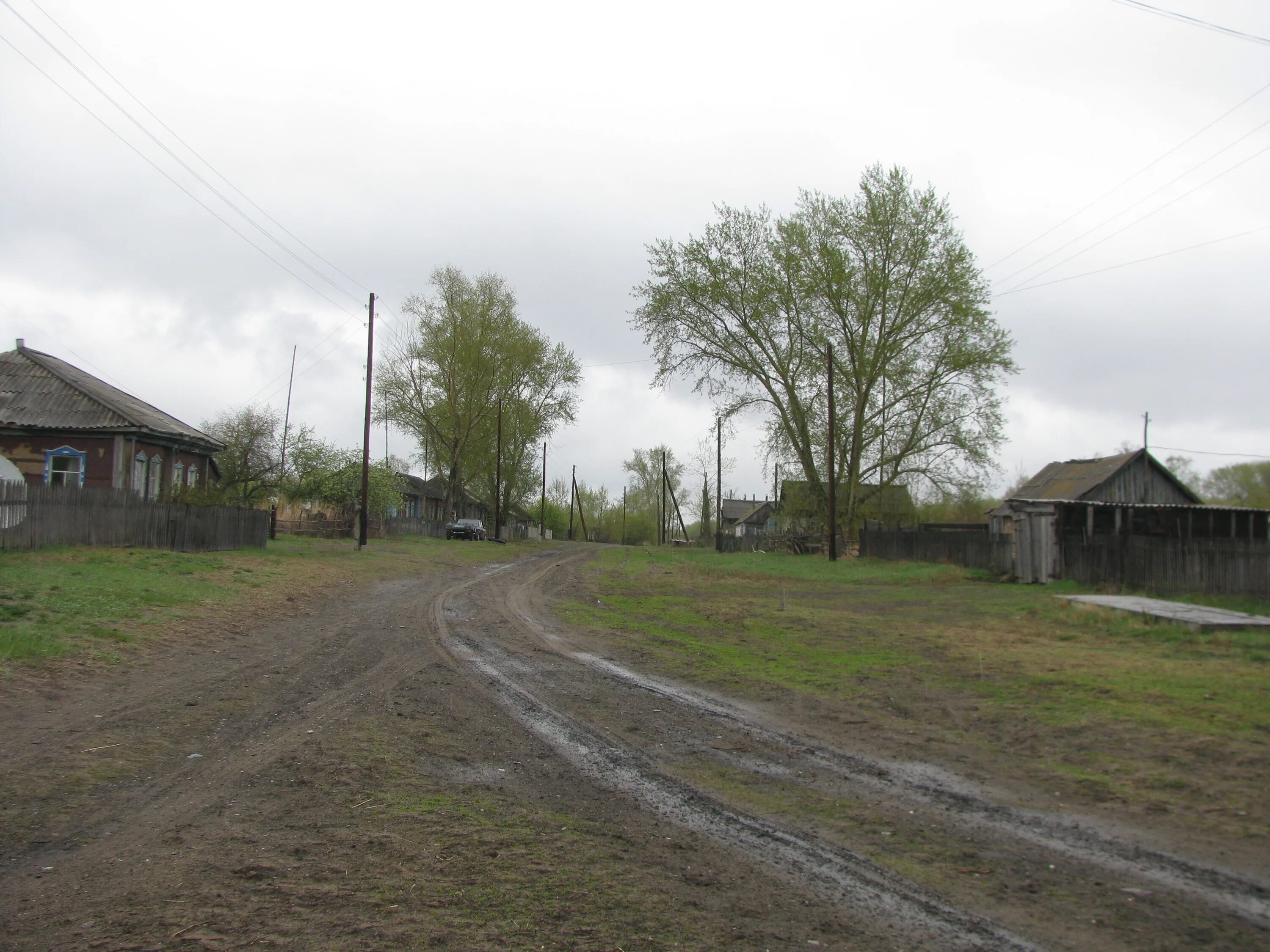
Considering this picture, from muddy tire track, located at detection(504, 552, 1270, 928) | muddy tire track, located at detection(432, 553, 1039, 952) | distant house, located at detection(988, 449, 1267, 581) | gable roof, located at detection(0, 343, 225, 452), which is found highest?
gable roof, located at detection(0, 343, 225, 452)

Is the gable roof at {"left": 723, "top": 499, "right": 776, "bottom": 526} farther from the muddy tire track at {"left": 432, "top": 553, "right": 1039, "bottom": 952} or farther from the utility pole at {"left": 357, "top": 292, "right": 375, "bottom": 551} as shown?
the muddy tire track at {"left": 432, "top": 553, "right": 1039, "bottom": 952}

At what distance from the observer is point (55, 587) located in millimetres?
13078

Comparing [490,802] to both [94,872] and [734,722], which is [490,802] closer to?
[94,872]

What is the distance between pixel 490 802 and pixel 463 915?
5.23ft

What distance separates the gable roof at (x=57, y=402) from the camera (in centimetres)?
2642

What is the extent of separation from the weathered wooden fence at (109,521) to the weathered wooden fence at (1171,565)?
80.1ft

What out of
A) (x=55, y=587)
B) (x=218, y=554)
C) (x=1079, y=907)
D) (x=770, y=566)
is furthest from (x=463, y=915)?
(x=770, y=566)

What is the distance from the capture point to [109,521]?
→ 66.8 feet

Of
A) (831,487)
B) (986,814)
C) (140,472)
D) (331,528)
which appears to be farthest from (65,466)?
(986,814)

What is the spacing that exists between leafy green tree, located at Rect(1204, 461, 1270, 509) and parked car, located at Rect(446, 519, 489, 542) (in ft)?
173

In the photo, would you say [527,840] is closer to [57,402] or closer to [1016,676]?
[1016,676]

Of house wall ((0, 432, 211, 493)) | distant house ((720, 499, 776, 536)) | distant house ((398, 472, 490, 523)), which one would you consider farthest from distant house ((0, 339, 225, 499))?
distant house ((720, 499, 776, 536))

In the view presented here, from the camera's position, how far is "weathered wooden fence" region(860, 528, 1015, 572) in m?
27.4

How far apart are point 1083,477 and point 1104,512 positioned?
29.3 ft
